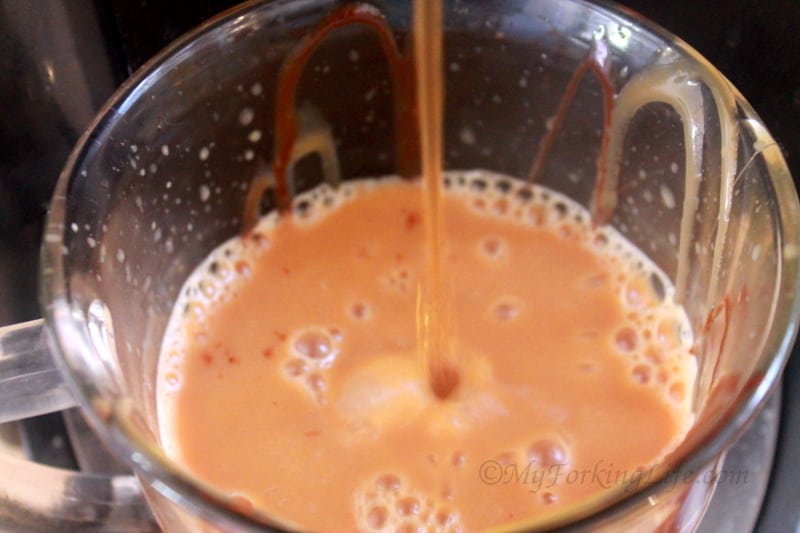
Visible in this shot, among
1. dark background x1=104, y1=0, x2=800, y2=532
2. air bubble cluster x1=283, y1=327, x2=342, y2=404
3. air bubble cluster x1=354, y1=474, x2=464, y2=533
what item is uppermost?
dark background x1=104, y1=0, x2=800, y2=532

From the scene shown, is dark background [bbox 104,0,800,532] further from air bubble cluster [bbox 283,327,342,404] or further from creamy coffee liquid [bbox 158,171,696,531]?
air bubble cluster [bbox 283,327,342,404]

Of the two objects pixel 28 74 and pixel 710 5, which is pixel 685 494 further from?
pixel 28 74

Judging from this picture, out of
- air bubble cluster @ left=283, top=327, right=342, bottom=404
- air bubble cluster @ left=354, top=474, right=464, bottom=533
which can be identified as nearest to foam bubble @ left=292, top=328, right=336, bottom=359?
air bubble cluster @ left=283, top=327, right=342, bottom=404

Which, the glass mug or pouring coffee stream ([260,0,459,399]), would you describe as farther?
pouring coffee stream ([260,0,459,399])

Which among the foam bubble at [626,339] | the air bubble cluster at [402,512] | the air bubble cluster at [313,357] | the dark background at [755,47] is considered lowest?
the air bubble cluster at [402,512]

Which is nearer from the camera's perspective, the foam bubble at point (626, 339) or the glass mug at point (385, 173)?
the glass mug at point (385, 173)

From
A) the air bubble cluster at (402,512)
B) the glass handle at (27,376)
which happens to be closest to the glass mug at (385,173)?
the glass handle at (27,376)

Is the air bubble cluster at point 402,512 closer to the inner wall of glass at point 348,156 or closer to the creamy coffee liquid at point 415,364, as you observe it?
the creamy coffee liquid at point 415,364

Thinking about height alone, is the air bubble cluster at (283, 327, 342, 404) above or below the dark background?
below
